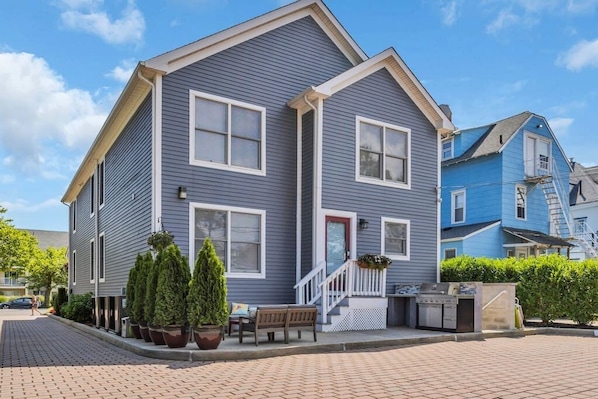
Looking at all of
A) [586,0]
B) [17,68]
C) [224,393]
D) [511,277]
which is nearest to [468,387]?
[224,393]

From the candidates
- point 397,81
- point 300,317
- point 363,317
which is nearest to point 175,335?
point 300,317

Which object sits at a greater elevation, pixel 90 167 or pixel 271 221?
pixel 90 167

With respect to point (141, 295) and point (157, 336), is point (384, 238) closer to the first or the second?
point (141, 295)

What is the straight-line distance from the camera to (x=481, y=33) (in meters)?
14.0

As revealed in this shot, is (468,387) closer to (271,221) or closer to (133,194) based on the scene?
(271,221)

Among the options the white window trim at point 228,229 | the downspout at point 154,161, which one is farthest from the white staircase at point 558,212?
the downspout at point 154,161

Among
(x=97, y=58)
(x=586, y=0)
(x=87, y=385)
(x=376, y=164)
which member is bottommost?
(x=87, y=385)

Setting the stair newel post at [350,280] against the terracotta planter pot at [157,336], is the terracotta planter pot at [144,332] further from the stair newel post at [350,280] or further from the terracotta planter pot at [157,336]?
the stair newel post at [350,280]

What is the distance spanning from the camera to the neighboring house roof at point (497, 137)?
21.9 meters

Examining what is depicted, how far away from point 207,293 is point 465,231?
15.6 m

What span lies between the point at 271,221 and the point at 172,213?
2527mm

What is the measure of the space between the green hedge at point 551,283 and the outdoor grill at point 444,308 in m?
2.73

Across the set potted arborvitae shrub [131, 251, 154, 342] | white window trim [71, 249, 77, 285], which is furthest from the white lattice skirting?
white window trim [71, 249, 77, 285]

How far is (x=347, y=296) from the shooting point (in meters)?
11.6
